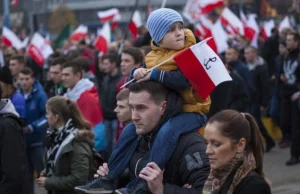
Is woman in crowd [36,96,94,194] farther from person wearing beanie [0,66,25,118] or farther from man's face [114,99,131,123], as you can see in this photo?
person wearing beanie [0,66,25,118]

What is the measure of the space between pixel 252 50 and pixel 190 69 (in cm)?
871

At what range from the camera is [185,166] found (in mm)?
3664

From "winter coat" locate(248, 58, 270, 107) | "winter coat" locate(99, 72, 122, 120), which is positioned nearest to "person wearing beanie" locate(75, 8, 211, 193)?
"winter coat" locate(99, 72, 122, 120)

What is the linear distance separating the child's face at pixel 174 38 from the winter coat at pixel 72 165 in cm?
198

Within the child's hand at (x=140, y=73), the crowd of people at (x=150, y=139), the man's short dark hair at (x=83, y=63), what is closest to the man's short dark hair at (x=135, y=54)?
the crowd of people at (x=150, y=139)

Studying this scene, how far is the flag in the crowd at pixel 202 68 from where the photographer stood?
12.7 feet

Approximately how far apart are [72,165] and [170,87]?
2.14m

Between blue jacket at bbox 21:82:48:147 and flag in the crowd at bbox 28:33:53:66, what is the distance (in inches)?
194

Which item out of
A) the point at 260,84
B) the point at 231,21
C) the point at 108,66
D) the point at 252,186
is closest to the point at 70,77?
the point at 108,66

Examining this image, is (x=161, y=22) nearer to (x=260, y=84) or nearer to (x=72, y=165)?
(x=72, y=165)

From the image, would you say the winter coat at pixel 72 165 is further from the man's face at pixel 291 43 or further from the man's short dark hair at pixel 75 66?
the man's face at pixel 291 43

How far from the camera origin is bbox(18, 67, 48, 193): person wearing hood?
8422mm

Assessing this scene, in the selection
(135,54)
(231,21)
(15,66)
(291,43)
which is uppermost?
(135,54)

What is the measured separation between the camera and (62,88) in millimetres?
8680
